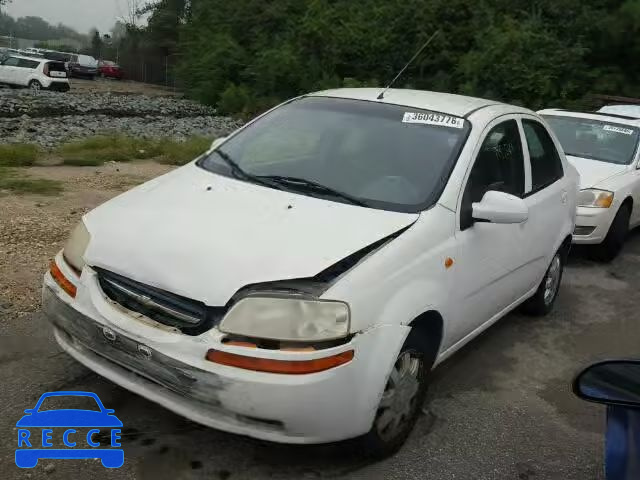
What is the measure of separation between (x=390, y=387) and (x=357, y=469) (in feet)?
1.35

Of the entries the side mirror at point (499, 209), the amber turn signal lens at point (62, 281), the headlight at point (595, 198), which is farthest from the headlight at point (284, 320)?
the headlight at point (595, 198)

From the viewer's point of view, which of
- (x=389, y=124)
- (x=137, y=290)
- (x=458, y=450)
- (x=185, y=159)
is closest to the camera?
(x=137, y=290)

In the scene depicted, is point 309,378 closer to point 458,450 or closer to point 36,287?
point 458,450

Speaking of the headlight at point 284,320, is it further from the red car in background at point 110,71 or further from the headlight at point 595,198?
the red car in background at point 110,71

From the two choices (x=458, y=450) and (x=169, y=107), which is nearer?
(x=458, y=450)

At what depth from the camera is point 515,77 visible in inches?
862

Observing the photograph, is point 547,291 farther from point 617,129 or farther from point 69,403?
point 617,129

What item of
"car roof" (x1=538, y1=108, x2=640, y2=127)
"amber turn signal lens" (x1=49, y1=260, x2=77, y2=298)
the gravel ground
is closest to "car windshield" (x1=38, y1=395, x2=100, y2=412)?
"amber turn signal lens" (x1=49, y1=260, x2=77, y2=298)

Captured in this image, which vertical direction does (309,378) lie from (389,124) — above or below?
below

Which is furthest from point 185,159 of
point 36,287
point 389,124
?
point 389,124

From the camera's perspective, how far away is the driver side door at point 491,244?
3.76 m

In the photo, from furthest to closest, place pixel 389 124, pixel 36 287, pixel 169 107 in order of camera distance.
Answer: pixel 169 107
pixel 36 287
pixel 389 124

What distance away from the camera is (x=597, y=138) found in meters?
8.38

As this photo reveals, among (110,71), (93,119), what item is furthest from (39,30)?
(93,119)
